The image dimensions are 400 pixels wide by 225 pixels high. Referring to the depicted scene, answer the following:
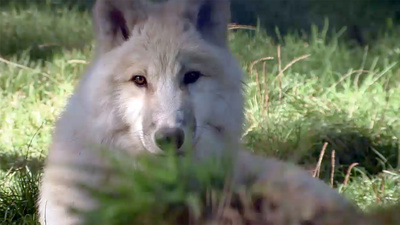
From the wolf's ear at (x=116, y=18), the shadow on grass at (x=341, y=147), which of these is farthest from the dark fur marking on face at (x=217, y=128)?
the shadow on grass at (x=341, y=147)

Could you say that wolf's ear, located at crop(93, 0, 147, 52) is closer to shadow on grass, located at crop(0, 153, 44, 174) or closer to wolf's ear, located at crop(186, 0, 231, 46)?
wolf's ear, located at crop(186, 0, 231, 46)

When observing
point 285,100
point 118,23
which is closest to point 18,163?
point 118,23

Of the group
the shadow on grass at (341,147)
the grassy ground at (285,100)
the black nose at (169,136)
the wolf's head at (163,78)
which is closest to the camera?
the black nose at (169,136)

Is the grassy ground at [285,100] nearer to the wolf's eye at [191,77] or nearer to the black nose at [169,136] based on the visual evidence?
the wolf's eye at [191,77]

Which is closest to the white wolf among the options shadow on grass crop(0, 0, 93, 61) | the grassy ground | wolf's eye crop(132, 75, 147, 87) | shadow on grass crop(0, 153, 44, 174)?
wolf's eye crop(132, 75, 147, 87)

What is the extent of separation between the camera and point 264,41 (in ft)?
23.3

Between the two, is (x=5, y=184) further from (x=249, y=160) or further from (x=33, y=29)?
(x=33, y=29)

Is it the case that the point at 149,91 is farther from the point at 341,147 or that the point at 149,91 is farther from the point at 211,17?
the point at 341,147

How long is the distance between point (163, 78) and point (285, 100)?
2792 millimetres

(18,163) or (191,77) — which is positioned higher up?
(191,77)

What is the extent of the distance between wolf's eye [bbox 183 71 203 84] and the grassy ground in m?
0.84

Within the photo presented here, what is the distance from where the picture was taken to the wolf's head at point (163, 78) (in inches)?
115

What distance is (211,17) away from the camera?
10.7 ft

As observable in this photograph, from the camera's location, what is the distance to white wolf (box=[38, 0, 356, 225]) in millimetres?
2916
